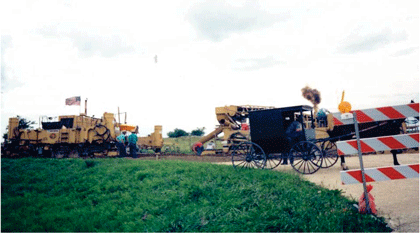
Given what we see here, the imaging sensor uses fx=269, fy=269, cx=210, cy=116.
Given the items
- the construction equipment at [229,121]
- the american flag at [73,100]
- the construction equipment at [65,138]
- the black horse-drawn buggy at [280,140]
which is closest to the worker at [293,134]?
the black horse-drawn buggy at [280,140]

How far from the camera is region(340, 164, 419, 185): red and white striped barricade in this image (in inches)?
167

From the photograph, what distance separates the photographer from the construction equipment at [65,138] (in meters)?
18.6

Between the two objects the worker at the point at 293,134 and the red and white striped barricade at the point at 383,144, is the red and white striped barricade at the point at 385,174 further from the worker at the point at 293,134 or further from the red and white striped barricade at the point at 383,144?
the worker at the point at 293,134

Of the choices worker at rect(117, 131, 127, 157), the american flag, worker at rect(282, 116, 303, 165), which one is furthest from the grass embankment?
the american flag

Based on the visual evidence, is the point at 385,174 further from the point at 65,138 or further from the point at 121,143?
the point at 65,138

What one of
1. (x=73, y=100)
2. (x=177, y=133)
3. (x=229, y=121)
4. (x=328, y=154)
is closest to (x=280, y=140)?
(x=328, y=154)

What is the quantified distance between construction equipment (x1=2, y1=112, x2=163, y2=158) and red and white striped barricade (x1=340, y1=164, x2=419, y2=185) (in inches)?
677

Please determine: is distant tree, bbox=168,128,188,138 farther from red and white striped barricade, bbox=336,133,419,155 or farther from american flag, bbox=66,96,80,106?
red and white striped barricade, bbox=336,133,419,155

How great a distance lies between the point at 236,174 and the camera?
7.68 m

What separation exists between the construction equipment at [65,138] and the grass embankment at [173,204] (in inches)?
423

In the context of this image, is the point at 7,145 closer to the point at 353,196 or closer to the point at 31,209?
the point at 31,209

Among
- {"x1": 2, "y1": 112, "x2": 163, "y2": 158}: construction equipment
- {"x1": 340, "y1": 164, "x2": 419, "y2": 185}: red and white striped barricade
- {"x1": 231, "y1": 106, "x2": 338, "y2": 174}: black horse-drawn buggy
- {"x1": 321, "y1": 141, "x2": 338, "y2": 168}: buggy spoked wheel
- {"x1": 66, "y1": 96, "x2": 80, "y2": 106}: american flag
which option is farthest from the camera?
{"x1": 66, "y1": 96, "x2": 80, "y2": 106}: american flag

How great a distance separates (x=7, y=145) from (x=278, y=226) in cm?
2090

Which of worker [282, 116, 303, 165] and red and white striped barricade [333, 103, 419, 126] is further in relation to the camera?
worker [282, 116, 303, 165]
